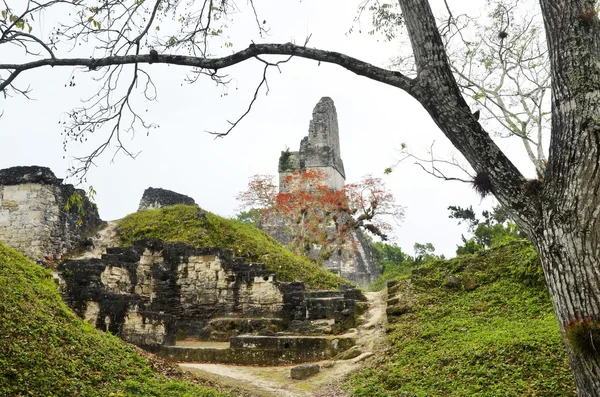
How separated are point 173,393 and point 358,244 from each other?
22.4m

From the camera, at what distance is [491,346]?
6367 mm

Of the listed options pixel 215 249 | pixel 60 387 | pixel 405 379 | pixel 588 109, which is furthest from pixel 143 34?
pixel 215 249

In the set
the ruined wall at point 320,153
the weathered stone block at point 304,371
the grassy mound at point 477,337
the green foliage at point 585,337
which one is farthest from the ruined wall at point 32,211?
the ruined wall at point 320,153

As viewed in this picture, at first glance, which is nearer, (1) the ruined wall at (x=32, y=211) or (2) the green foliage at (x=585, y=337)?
(2) the green foliage at (x=585, y=337)

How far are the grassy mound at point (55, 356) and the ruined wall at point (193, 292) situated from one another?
325 centimetres

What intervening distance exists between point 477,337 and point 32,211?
11.7 metres

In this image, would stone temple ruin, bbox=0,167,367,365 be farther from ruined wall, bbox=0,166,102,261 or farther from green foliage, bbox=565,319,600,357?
green foliage, bbox=565,319,600,357

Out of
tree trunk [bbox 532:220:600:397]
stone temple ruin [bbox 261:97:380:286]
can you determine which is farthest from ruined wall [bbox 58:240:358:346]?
stone temple ruin [bbox 261:97:380:286]

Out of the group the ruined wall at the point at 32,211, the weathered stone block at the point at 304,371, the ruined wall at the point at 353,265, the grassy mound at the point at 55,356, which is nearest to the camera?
the grassy mound at the point at 55,356

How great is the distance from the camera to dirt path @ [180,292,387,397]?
7281 millimetres

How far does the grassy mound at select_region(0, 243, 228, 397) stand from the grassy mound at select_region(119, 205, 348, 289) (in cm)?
779

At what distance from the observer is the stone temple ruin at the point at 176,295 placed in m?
9.44

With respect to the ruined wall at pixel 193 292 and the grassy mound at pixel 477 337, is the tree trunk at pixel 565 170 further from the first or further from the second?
the ruined wall at pixel 193 292

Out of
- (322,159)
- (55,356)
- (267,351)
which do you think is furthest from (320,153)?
(55,356)
